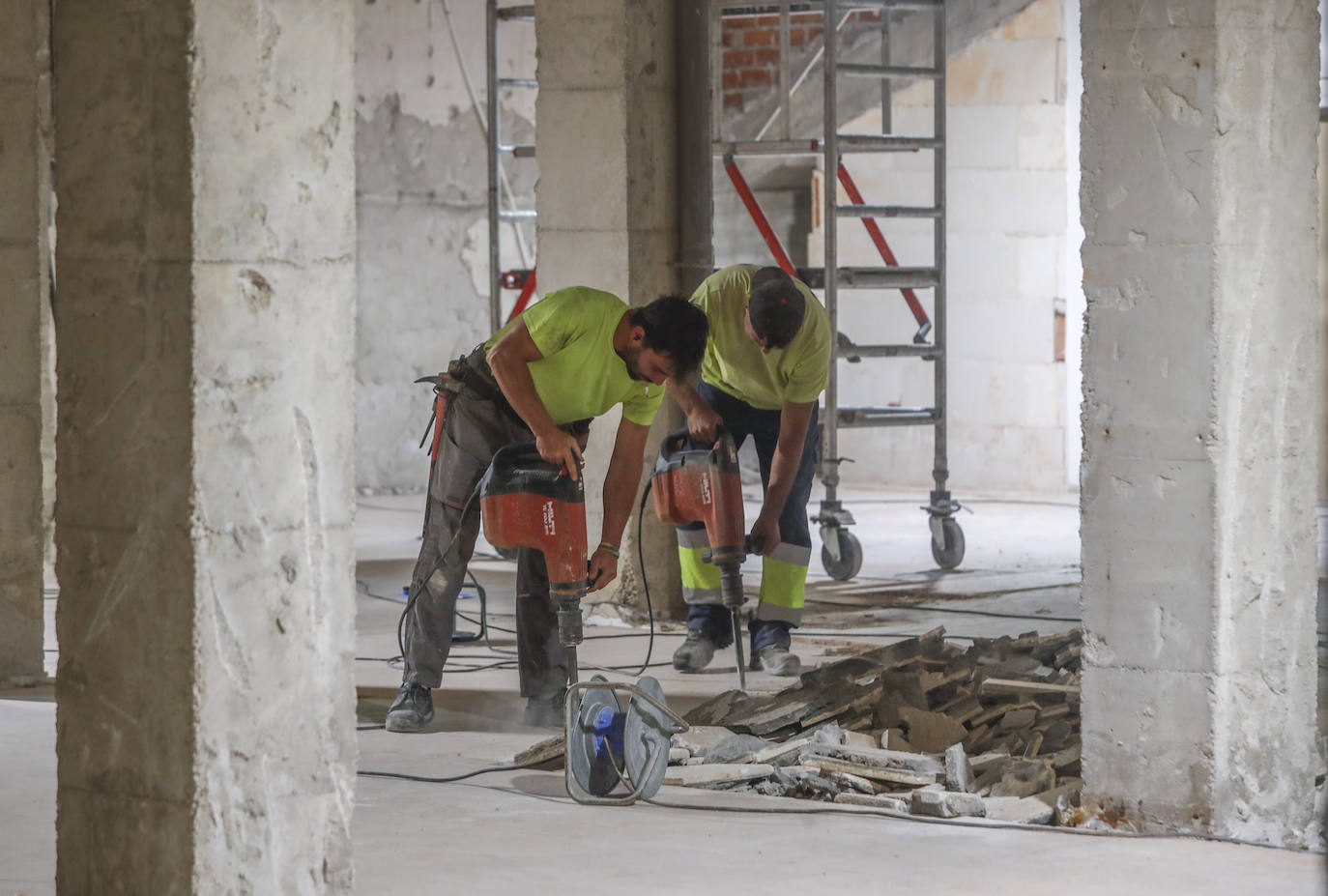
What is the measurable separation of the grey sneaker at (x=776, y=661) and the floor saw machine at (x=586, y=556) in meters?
0.27

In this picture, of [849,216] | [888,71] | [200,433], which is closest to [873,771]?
[200,433]

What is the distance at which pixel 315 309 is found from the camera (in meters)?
3.12

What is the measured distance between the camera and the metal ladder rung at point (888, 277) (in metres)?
8.30

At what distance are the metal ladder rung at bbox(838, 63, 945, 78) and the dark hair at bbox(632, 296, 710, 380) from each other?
353cm

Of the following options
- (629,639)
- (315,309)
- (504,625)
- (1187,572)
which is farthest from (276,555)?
(504,625)

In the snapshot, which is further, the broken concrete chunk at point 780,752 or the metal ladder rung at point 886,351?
the metal ladder rung at point 886,351

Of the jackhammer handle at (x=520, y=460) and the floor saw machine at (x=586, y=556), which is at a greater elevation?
the jackhammer handle at (x=520, y=460)

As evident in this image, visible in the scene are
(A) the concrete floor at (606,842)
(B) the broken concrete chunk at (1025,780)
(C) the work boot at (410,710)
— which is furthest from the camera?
(C) the work boot at (410,710)

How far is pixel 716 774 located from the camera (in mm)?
4805

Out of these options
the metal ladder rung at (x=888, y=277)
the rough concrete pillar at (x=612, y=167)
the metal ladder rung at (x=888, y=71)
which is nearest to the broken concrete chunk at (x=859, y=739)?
the rough concrete pillar at (x=612, y=167)

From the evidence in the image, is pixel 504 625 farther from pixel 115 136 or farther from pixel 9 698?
pixel 115 136

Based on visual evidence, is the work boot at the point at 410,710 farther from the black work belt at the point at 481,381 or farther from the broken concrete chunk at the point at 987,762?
the broken concrete chunk at the point at 987,762

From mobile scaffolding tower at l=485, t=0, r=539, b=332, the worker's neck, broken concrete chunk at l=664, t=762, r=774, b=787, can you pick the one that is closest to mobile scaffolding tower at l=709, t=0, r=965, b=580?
mobile scaffolding tower at l=485, t=0, r=539, b=332

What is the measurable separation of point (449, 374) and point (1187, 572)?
2346mm
